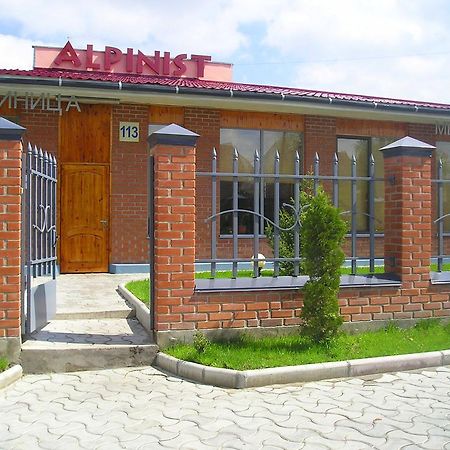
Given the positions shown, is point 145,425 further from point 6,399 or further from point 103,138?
point 103,138

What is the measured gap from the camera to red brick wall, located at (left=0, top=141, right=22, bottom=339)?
5.19 m

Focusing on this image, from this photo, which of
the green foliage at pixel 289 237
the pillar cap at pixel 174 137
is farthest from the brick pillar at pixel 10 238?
the green foliage at pixel 289 237

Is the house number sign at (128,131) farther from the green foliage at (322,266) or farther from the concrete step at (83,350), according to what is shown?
the green foliage at (322,266)

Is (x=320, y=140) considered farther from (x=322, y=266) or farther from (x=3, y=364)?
(x=3, y=364)

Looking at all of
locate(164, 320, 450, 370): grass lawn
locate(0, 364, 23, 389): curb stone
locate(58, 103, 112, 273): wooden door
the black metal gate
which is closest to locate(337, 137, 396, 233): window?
locate(58, 103, 112, 273): wooden door

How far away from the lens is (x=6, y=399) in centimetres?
454

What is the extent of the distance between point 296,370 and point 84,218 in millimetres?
6802

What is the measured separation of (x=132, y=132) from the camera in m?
11.0

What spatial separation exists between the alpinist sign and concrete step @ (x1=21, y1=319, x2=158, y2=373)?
9110mm

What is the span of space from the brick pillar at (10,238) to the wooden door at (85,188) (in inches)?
215

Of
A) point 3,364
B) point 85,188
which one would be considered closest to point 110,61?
point 85,188

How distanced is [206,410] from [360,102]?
852 cm

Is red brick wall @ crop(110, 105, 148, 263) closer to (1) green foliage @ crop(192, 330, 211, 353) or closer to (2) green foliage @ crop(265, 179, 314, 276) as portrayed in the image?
(2) green foliage @ crop(265, 179, 314, 276)

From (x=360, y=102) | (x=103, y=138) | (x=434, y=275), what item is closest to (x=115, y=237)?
(x=103, y=138)
